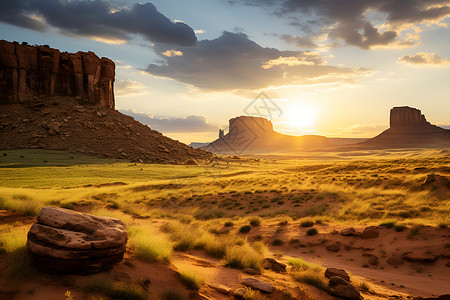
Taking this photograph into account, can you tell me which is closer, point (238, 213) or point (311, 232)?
point (311, 232)

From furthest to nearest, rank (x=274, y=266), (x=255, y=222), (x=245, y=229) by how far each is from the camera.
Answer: (x=255, y=222), (x=245, y=229), (x=274, y=266)

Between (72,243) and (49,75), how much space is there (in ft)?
295

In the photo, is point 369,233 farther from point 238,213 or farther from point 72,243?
point 72,243

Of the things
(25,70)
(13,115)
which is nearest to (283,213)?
(13,115)

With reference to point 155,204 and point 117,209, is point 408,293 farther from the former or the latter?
point 155,204

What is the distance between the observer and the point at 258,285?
6.79 meters

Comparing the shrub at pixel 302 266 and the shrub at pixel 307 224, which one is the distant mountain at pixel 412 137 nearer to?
the shrub at pixel 307 224

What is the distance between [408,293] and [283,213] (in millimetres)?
10967

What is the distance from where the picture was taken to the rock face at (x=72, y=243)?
5734 mm

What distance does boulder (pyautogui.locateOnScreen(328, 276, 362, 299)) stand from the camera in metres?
6.91

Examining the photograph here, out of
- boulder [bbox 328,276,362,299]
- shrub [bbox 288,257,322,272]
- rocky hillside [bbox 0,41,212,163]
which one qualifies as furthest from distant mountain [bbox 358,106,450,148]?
boulder [bbox 328,276,362,299]

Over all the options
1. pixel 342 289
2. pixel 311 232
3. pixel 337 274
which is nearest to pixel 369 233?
pixel 311 232

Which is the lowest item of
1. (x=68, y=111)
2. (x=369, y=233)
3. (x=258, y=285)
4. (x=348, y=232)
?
(x=348, y=232)

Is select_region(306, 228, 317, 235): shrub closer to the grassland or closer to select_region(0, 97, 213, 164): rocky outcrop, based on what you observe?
the grassland
